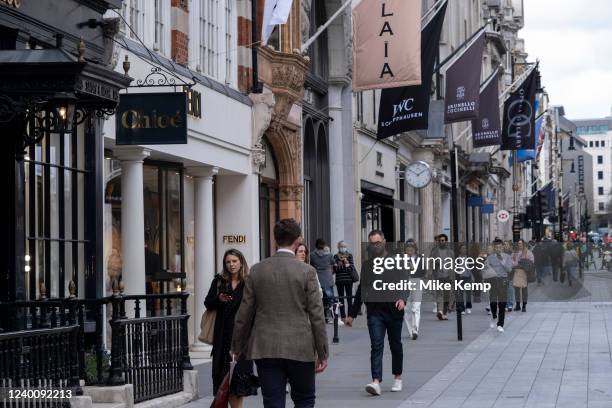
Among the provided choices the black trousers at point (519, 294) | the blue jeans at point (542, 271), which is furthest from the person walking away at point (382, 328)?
the blue jeans at point (542, 271)

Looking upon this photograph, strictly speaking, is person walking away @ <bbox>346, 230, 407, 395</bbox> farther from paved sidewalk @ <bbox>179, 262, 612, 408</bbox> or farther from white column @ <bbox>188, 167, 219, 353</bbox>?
white column @ <bbox>188, 167, 219, 353</bbox>

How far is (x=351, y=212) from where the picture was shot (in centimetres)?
3628

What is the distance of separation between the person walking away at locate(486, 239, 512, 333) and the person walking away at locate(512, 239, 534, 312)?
1545mm

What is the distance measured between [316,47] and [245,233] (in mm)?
10054

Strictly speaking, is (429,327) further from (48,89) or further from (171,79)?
(48,89)

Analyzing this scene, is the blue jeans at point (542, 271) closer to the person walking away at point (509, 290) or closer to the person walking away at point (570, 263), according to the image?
the person walking away at point (570, 263)

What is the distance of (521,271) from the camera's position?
→ 35.6 metres

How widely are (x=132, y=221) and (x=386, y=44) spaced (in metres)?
10.3

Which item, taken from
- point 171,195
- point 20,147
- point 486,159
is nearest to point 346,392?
point 20,147

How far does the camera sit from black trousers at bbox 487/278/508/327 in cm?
2755

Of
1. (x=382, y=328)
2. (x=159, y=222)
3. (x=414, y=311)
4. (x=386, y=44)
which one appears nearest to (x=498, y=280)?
(x=414, y=311)

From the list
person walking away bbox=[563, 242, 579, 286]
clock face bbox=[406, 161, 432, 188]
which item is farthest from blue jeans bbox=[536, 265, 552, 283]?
clock face bbox=[406, 161, 432, 188]

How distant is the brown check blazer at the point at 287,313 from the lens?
10.5m

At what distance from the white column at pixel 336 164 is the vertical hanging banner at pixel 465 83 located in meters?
2.85
